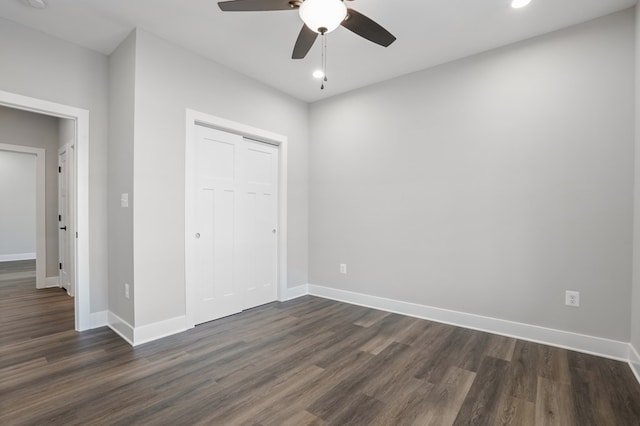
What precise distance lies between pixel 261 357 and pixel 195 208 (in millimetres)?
A: 1650

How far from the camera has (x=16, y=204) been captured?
24.3 feet

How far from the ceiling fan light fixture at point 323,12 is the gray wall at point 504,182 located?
6.73 feet

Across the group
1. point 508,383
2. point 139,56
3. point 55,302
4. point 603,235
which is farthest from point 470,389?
point 55,302

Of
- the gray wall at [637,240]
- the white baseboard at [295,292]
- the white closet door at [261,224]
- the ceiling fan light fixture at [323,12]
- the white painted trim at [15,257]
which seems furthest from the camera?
the white painted trim at [15,257]

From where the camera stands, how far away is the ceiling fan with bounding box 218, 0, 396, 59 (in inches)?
64.7

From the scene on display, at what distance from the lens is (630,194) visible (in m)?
2.41

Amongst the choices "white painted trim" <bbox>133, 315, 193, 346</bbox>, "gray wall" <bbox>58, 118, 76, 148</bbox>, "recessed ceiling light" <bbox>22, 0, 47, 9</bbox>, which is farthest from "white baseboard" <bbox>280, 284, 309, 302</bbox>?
"recessed ceiling light" <bbox>22, 0, 47, 9</bbox>

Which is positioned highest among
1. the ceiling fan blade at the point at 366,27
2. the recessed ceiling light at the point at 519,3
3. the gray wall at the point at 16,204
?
the recessed ceiling light at the point at 519,3

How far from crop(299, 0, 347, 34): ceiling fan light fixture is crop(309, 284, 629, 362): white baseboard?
297 centimetres

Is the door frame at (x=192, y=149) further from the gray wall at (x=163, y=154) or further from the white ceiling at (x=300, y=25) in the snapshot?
the white ceiling at (x=300, y=25)

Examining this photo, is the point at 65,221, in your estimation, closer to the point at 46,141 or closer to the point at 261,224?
the point at 46,141

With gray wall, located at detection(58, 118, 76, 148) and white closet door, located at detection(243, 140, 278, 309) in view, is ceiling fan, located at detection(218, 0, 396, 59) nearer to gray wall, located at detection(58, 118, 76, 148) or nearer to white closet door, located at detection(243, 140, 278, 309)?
white closet door, located at detection(243, 140, 278, 309)

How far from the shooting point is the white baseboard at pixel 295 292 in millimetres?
4094

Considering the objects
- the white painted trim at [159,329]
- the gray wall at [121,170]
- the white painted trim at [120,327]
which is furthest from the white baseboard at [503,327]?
the gray wall at [121,170]
